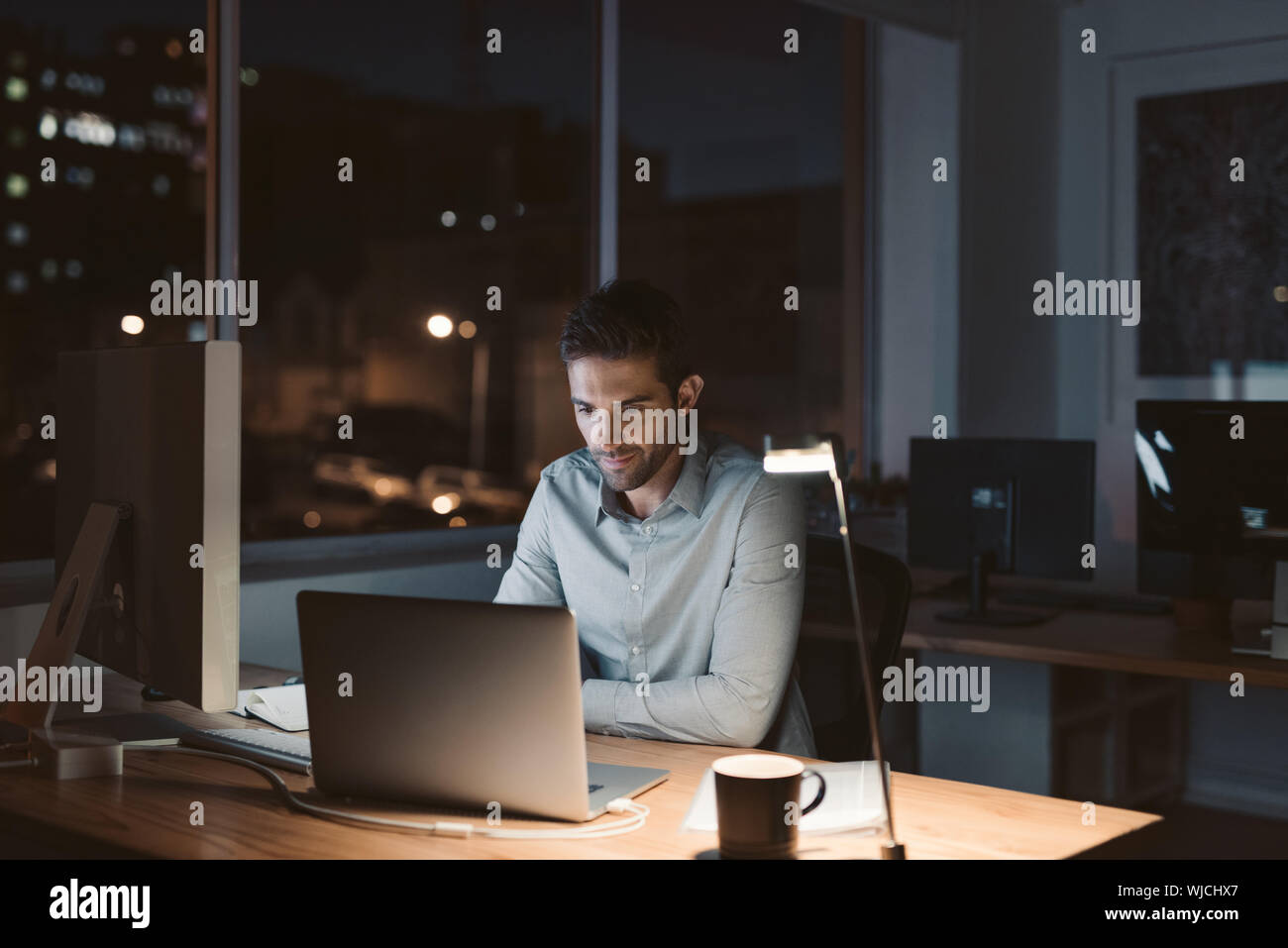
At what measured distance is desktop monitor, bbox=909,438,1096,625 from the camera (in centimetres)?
305

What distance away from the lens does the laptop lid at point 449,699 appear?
1279 millimetres

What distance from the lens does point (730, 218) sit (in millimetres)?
4883

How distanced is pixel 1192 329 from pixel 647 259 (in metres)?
1.89

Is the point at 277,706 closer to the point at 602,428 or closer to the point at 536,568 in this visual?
the point at 536,568

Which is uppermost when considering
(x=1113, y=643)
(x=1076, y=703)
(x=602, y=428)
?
(x=602, y=428)

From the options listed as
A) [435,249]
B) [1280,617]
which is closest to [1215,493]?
[1280,617]

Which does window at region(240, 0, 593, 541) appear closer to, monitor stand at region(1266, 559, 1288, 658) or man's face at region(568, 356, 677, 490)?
man's face at region(568, 356, 677, 490)

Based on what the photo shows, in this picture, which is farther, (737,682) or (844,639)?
(844,639)

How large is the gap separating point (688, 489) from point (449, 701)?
0.77m

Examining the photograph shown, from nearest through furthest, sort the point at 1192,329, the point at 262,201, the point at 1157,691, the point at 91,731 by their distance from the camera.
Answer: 1. the point at 91,731
2. the point at 262,201
3. the point at 1157,691
4. the point at 1192,329

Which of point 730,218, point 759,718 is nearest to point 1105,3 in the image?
point 730,218

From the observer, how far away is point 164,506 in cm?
153

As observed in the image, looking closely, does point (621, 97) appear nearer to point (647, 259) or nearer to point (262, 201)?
point (647, 259)
